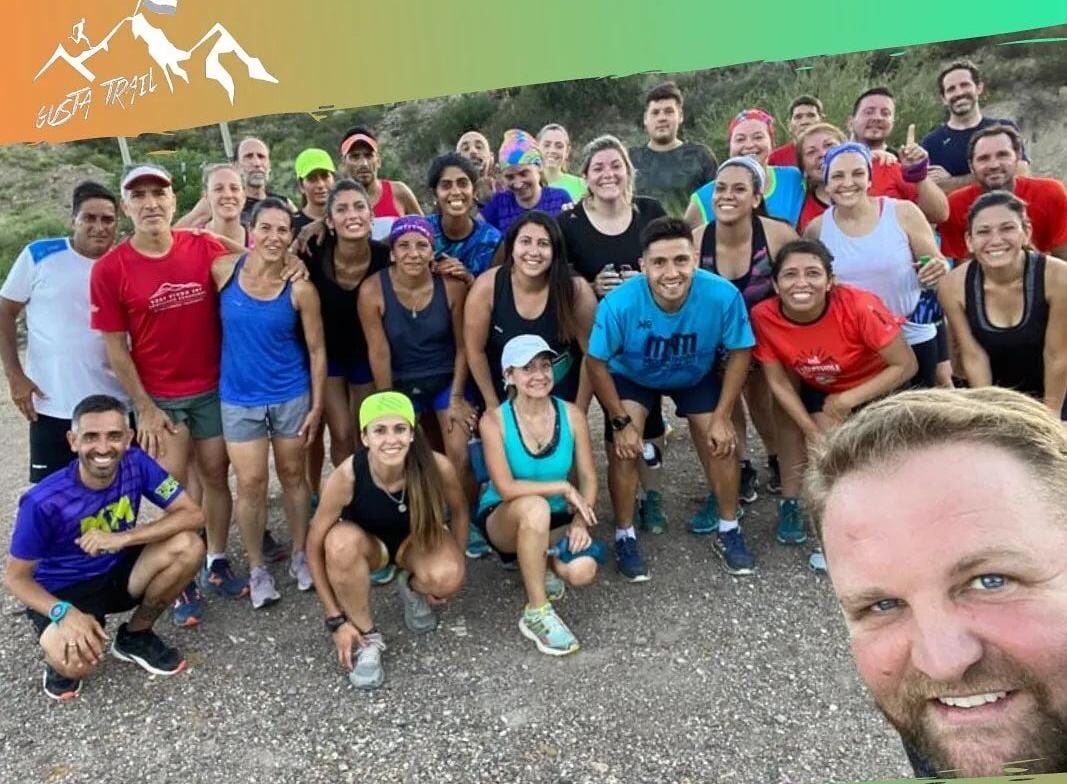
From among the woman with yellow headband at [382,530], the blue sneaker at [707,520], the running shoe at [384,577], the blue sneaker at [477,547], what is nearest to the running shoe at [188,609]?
the woman with yellow headband at [382,530]

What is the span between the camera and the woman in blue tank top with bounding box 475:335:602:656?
3.84 metres

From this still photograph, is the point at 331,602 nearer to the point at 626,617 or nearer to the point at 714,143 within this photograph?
the point at 626,617

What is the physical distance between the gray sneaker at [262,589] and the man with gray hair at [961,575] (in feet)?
11.8

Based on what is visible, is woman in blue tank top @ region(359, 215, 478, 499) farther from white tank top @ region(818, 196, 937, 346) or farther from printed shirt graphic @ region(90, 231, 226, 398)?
white tank top @ region(818, 196, 937, 346)

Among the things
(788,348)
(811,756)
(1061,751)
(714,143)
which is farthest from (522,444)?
(714,143)

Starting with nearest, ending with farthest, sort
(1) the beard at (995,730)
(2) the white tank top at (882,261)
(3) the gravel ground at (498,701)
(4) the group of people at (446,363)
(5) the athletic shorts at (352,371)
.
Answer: (1) the beard at (995,730)
(3) the gravel ground at (498,701)
(4) the group of people at (446,363)
(2) the white tank top at (882,261)
(5) the athletic shorts at (352,371)

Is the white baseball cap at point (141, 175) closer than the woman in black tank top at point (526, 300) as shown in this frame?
Yes

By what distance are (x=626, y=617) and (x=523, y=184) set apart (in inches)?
109

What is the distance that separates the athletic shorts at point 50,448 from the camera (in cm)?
414

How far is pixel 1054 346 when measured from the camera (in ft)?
12.7

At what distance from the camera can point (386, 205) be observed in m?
5.34

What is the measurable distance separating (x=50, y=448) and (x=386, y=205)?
2.49 meters

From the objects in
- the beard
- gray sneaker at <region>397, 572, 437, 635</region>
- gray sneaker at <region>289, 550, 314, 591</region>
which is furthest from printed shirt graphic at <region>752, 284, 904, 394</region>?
the beard

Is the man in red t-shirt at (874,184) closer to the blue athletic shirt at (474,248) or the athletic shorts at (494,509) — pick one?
the blue athletic shirt at (474,248)
